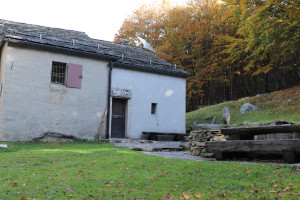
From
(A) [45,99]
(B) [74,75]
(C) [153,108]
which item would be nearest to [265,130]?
(C) [153,108]

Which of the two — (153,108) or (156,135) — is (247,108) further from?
(156,135)

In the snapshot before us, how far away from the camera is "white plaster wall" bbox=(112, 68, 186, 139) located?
14.8 m

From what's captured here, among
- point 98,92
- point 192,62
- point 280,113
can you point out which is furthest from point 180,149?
point 192,62

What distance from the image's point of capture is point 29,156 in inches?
324

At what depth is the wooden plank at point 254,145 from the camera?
20.3ft

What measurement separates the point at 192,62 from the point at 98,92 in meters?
15.3

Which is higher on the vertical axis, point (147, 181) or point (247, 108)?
point (247, 108)

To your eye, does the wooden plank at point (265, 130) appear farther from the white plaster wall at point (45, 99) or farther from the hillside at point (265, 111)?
the hillside at point (265, 111)

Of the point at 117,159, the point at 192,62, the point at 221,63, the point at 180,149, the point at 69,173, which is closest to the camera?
the point at 69,173

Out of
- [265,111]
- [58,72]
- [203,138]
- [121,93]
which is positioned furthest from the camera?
[265,111]

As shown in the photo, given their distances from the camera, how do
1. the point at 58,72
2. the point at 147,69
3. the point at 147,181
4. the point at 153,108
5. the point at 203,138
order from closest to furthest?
the point at 147,181
the point at 203,138
the point at 58,72
the point at 147,69
the point at 153,108

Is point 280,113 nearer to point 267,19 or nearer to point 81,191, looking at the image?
point 267,19

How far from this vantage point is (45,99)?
42.1 feet

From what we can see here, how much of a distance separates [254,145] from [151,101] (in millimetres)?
9094
